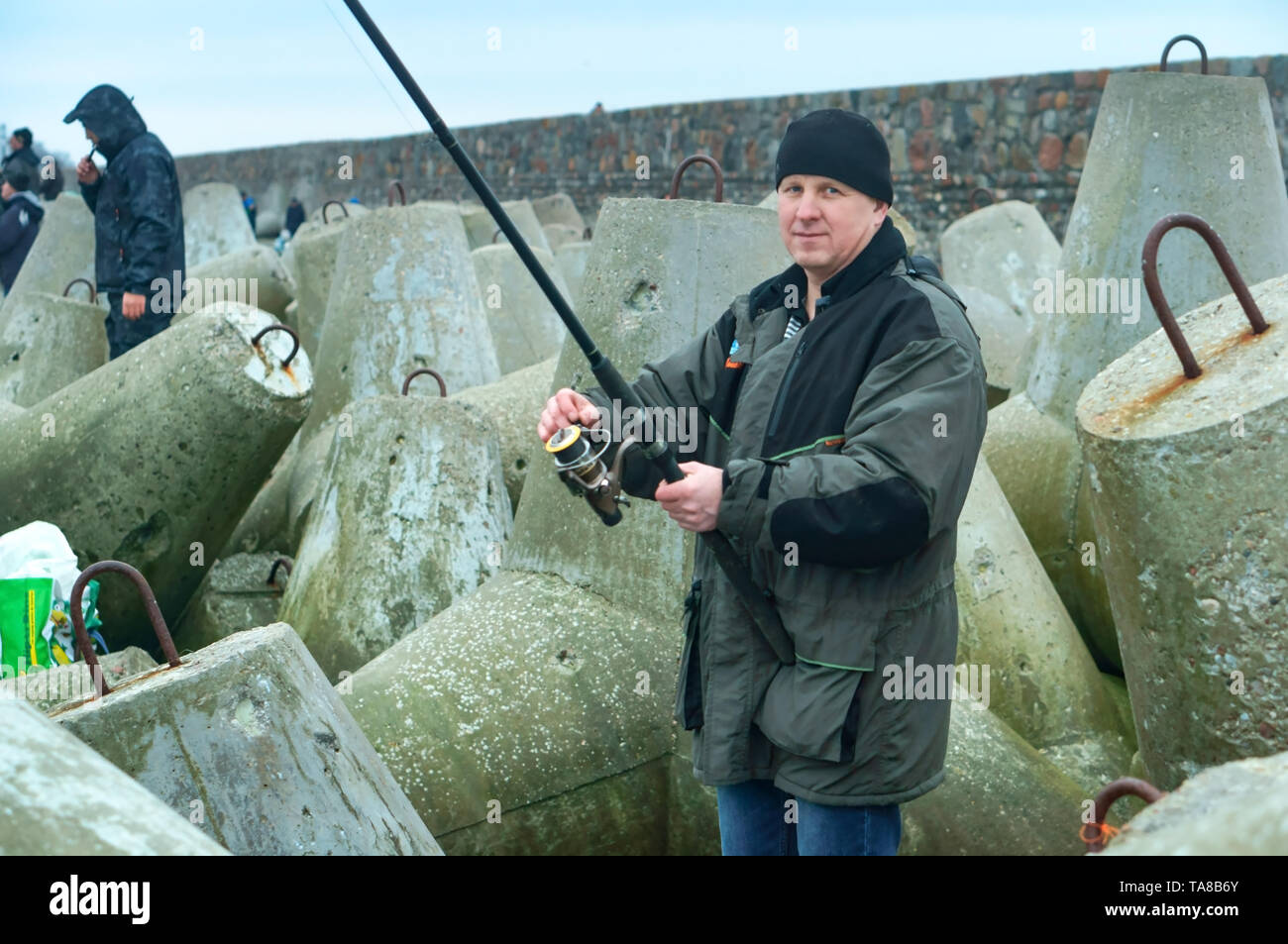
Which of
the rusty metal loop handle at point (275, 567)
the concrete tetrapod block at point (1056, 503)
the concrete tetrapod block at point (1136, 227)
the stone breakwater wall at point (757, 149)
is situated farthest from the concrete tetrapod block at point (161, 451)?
the stone breakwater wall at point (757, 149)

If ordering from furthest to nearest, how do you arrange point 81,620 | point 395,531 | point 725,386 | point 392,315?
point 392,315 → point 395,531 → point 81,620 → point 725,386

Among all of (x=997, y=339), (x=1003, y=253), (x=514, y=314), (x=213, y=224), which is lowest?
(x=997, y=339)

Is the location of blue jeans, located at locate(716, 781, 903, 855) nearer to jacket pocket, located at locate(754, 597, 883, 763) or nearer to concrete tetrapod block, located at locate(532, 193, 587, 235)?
jacket pocket, located at locate(754, 597, 883, 763)

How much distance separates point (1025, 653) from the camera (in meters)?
3.82

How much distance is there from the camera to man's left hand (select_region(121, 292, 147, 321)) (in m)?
5.21

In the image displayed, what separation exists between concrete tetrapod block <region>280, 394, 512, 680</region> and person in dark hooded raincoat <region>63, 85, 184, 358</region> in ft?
5.13

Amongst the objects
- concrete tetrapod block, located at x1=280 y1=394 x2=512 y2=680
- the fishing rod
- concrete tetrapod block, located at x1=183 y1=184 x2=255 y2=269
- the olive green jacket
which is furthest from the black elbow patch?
concrete tetrapod block, located at x1=183 y1=184 x2=255 y2=269

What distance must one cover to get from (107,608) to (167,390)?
0.72 meters

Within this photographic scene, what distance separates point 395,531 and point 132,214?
2095 millimetres

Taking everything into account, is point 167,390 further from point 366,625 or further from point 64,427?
point 366,625

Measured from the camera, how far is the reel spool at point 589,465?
213cm

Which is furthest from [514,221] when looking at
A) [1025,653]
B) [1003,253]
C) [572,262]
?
[1025,653]

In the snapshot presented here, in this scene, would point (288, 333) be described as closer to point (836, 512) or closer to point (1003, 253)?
point (836, 512)

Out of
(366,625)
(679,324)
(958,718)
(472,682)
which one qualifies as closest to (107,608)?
(366,625)
